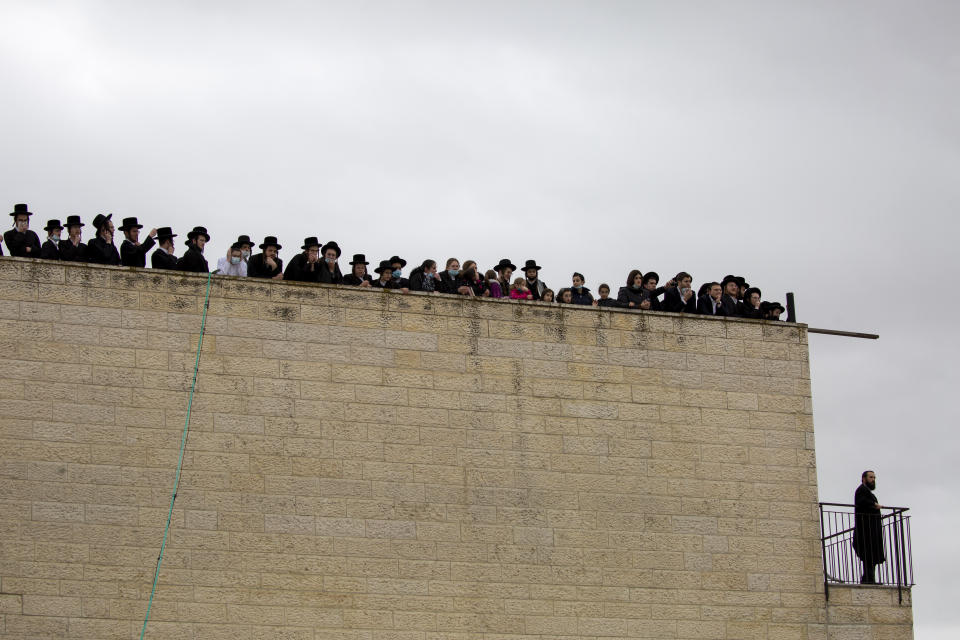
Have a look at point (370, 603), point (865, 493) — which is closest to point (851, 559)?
point (865, 493)

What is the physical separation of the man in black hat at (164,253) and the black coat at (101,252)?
484 mm

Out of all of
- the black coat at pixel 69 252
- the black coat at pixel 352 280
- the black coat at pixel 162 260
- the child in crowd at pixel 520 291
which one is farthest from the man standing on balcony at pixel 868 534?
Answer: the black coat at pixel 69 252

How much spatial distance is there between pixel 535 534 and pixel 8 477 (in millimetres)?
6639

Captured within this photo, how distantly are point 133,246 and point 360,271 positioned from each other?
307cm

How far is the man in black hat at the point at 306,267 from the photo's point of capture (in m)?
20.4

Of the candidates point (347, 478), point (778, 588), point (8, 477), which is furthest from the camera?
point (778, 588)

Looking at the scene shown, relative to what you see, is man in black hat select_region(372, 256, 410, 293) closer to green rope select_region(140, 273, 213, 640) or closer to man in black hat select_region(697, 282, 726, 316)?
green rope select_region(140, 273, 213, 640)

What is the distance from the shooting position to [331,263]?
814 inches

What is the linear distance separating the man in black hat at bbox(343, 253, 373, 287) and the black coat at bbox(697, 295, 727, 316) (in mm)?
4801

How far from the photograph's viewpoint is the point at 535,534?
2016cm

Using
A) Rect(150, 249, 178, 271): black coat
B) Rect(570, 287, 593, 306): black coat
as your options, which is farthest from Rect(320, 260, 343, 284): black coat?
Rect(570, 287, 593, 306): black coat

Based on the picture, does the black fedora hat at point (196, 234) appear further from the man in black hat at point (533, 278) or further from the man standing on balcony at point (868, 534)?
the man standing on balcony at point (868, 534)

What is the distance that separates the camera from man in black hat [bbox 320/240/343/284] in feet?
67.5

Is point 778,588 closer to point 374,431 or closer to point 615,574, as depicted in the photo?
point 615,574
